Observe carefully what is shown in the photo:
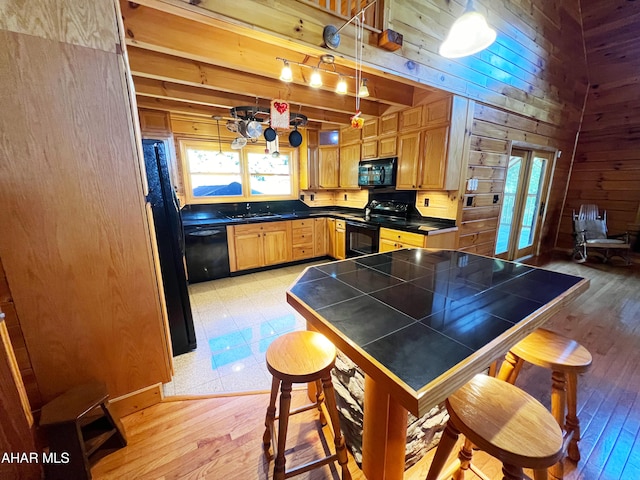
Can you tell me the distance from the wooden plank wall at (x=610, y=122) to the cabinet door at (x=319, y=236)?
4.99 m

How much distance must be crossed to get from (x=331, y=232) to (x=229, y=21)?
331cm

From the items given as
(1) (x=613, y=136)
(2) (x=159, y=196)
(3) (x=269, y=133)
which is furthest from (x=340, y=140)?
(1) (x=613, y=136)

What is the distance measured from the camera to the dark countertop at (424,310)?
79cm

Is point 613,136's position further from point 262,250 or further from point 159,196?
point 159,196

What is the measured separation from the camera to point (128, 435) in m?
1.48

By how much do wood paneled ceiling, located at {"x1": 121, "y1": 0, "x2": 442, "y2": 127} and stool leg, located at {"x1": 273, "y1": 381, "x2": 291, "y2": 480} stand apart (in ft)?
7.08

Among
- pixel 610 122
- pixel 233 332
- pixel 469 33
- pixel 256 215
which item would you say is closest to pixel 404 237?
pixel 469 33

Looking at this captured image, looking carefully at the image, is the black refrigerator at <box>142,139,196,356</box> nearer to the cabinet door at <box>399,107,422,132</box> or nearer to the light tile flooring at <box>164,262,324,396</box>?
the light tile flooring at <box>164,262,324,396</box>

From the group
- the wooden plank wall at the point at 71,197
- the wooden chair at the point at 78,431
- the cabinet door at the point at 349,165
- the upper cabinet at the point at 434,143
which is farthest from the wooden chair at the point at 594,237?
the wooden chair at the point at 78,431

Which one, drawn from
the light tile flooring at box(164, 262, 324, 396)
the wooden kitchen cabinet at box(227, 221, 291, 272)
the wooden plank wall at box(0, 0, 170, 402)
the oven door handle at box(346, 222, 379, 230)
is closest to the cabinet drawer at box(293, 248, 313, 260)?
the wooden kitchen cabinet at box(227, 221, 291, 272)

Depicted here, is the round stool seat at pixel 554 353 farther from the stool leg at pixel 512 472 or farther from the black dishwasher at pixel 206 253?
the black dishwasher at pixel 206 253

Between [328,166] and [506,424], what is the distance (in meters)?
4.32

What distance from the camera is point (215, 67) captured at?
8.00 feet

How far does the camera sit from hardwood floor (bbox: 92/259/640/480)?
1283 millimetres
